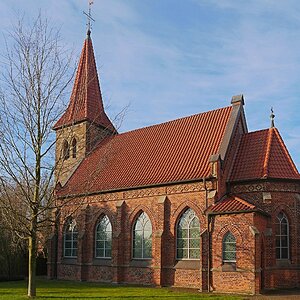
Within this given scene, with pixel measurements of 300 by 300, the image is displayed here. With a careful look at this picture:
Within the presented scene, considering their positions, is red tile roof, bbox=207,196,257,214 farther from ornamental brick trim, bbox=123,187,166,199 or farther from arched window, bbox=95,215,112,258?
arched window, bbox=95,215,112,258

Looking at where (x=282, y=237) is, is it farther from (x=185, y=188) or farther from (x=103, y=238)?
(x=103, y=238)

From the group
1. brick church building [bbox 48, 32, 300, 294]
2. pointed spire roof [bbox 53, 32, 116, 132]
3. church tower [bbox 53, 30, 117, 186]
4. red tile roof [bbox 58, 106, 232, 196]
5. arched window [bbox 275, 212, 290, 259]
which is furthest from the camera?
pointed spire roof [bbox 53, 32, 116, 132]

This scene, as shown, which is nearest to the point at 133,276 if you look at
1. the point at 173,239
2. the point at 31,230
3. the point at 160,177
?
the point at 173,239

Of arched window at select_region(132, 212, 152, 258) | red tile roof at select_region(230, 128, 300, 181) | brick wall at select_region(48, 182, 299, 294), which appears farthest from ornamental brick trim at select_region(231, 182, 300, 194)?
arched window at select_region(132, 212, 152, 258)

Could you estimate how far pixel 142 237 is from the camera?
25.9 m

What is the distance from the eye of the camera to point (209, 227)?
22.1m

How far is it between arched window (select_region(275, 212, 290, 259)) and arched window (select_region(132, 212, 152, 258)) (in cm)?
729

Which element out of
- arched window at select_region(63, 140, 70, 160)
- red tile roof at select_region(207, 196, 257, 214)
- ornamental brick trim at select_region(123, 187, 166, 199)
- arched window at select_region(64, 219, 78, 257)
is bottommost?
arched window at select_region(64, 219, 78, 257)

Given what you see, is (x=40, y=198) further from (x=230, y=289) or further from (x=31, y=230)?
(x=230, y=289)

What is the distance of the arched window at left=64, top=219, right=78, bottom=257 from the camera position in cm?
3005

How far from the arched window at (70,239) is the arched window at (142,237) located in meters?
5.57

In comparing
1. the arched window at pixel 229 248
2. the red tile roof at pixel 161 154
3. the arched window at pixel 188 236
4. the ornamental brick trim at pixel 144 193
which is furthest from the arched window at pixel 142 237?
the arched window at pixel 229 248

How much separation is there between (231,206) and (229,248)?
2.07m

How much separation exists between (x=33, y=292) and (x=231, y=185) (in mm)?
11596
